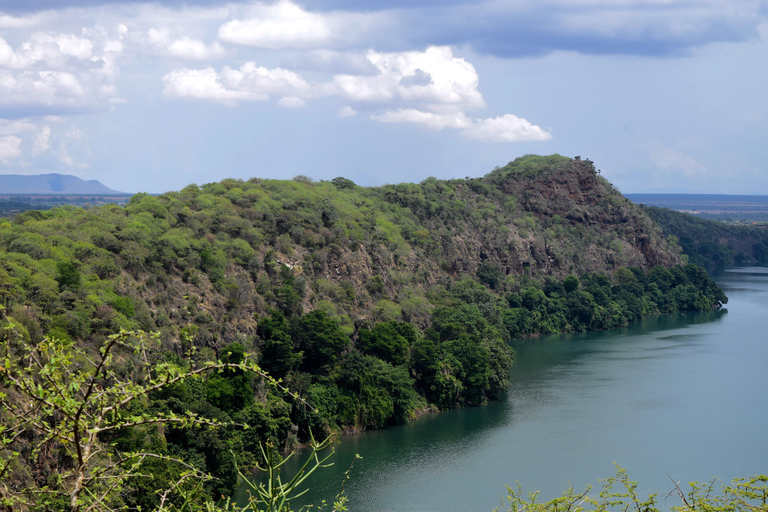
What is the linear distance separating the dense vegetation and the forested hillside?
6571 centimetres

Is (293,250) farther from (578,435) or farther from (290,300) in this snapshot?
(578,435)

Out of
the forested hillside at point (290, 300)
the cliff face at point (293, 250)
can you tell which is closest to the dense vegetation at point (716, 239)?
the cliff face at point (293, 250)

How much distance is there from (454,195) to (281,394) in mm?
63014

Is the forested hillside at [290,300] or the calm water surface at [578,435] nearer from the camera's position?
the calm water surface at [578,435]

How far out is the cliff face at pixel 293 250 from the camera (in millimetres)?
45656

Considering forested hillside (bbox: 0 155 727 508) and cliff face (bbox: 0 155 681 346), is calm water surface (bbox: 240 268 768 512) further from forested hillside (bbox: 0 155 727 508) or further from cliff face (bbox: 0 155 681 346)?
cliff face (bbox: 0 155 681 346)

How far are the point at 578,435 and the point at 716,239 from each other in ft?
464

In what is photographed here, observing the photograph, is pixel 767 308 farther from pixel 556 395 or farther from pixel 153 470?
pixel 153 470

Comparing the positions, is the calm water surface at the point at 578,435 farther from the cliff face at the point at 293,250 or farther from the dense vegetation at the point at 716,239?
the dense vegetation at the point at 716,239

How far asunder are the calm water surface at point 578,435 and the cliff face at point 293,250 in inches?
483

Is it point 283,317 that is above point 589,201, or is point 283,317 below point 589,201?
below

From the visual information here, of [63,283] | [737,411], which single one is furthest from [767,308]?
[63,283]

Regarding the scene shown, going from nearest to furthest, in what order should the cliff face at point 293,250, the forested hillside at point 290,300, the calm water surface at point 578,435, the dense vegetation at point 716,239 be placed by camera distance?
the calm water surface at point 578,435 < the forested hillside at point 290,300 < the cliff face at point 293,250 < the dense vegetation at point 716,239

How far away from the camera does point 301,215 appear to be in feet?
220
